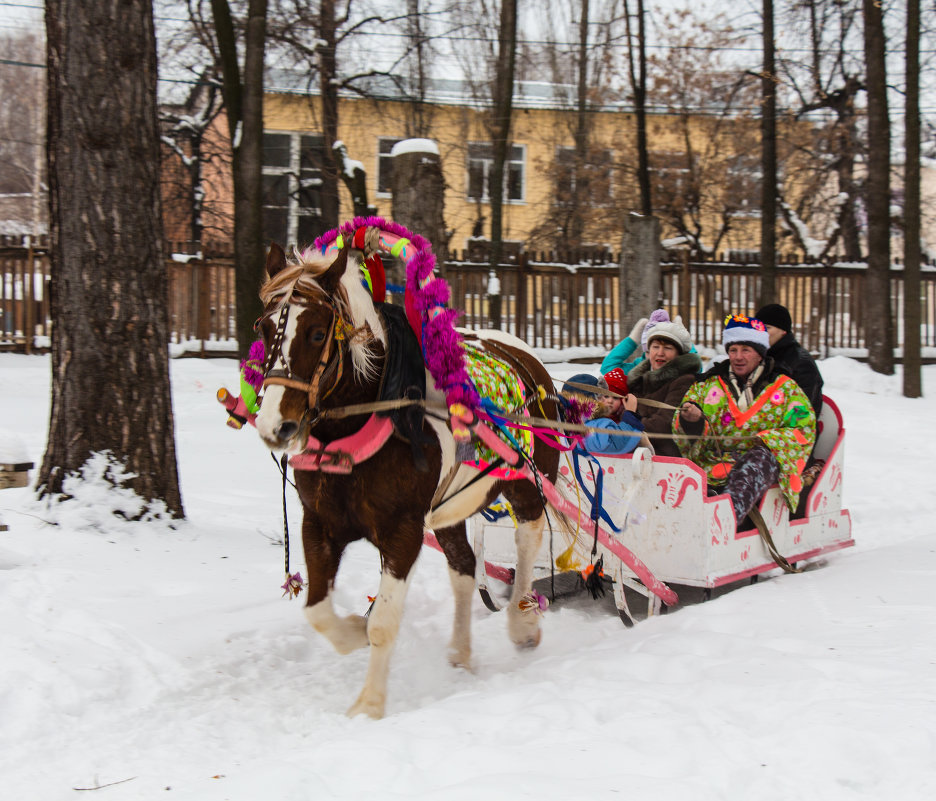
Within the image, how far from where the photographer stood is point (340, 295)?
11.3 ft

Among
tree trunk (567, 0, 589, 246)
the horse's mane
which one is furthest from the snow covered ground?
tree trunk (567, 0, 589, 246)

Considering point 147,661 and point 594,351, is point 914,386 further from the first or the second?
point 147,661

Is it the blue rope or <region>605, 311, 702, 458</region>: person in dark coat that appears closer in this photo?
the blue rope

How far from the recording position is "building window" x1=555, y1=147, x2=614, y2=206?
19.8 m

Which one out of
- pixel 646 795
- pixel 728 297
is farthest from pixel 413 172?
pixel 728 297

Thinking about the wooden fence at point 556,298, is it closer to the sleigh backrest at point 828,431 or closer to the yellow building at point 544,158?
the yellow building at point 544,158

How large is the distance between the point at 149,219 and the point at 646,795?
417 centimetres

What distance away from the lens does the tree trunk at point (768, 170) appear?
14125mm

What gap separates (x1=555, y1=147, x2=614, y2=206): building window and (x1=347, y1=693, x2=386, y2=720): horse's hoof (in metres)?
17.4

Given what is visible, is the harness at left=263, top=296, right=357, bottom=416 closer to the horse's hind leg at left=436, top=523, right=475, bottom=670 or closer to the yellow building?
the horse's hind leg at left=436, top=523, right=475, bottom=670

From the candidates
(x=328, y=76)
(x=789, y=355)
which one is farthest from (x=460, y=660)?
(x=328, y=76)

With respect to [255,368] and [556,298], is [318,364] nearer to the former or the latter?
[255,368]

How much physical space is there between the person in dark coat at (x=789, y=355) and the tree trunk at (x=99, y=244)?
12.0 feet

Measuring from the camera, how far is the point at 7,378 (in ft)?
40.7
